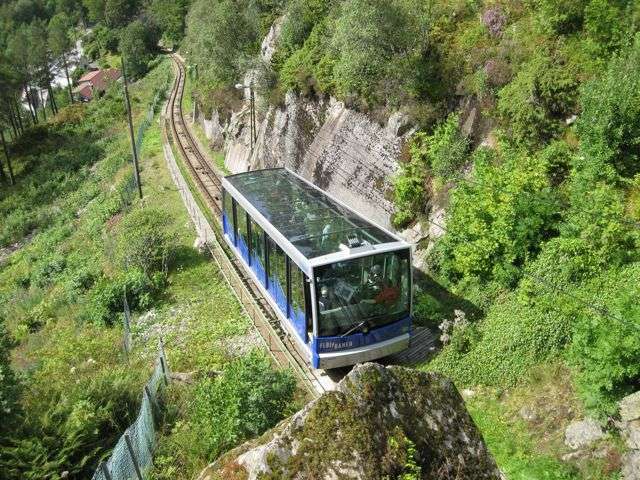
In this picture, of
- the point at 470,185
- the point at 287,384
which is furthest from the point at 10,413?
the point at 470,185

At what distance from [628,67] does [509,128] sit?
3.47 meters

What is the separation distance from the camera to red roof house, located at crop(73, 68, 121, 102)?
3447 inches

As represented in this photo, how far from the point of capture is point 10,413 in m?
8.91

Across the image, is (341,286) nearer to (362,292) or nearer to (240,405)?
(362,292)

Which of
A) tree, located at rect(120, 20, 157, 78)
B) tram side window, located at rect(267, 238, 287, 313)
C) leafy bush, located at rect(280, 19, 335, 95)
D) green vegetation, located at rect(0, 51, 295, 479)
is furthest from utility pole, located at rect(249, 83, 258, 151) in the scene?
tree, located at rect(120, 20, 157, 78)

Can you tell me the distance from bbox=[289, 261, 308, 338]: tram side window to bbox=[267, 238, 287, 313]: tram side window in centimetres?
47

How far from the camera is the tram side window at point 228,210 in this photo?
1778 cm

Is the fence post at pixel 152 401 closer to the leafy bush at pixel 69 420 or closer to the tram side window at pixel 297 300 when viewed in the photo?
the leafy bush at pixel 69 420

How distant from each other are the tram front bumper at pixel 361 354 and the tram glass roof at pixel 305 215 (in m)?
2.16

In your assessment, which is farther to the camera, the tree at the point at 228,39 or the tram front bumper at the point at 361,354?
the tree at the point at 228,39

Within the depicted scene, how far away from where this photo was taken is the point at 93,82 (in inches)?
3580

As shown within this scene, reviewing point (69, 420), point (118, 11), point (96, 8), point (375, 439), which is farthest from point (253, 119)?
point (96, 8)

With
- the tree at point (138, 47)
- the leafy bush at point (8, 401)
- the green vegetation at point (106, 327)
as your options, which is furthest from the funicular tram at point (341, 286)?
the tree at point (138, 47)

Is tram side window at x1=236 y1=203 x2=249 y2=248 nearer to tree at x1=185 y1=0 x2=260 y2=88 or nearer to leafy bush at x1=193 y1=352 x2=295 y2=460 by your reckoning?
leafy bush at x1=193 y1=352 x2=295 y2=460
